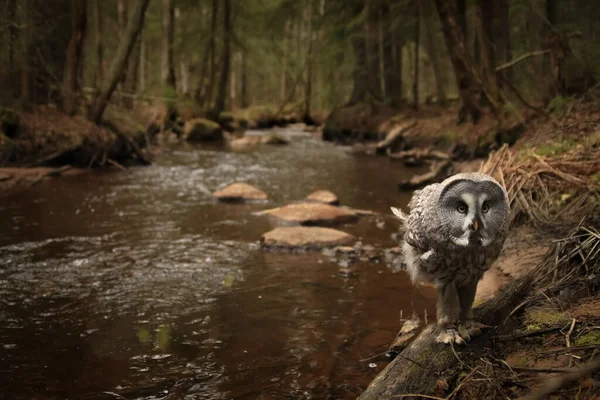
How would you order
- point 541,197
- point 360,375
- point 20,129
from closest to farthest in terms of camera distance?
1. point 360,375
2. point 541,197
3. point 20,129

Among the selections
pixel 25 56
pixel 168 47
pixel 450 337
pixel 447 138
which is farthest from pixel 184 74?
pixel 450 337

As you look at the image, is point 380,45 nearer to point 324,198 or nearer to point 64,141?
point 64,141

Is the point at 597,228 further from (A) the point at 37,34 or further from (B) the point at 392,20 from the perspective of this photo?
(B) the point at 392,20

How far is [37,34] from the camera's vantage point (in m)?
13.9

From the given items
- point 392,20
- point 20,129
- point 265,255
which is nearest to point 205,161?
point 20,129

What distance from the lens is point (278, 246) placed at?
800 cm

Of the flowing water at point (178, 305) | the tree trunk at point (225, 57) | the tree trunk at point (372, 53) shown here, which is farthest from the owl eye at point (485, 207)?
the tree trunk at point (225, 57)

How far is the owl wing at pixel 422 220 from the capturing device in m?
3.16

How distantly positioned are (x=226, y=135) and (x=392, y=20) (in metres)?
9.22

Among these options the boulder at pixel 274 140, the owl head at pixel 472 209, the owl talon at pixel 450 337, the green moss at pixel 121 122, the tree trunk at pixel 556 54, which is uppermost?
the tree trunk at pixel 556 54

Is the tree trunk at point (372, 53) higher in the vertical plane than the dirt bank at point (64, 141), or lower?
higher

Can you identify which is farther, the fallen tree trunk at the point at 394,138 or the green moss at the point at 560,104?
the fallen tree trunk at the point at 394,138

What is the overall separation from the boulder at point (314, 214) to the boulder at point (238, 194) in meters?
1.51

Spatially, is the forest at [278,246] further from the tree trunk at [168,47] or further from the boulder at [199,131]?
the tree trunk at [168,47]
